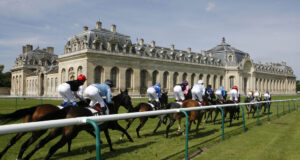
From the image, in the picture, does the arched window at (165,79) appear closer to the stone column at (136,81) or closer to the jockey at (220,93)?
the stone column at (136,81)

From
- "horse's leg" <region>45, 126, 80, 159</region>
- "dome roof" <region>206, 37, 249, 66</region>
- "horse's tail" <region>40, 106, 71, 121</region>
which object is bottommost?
"horse's leg" <region>45, 126, 80, 159</region>

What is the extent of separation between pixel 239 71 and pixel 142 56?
1384 inches

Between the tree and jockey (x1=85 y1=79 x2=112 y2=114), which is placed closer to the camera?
jockey (x1=85 y1=79 x2=112 y2=114)

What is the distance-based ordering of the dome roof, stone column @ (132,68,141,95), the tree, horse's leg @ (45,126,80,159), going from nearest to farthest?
horse's leg @ (45,126,80,159) < stone column @ (132,68,141,95) < the dome roof < the tree

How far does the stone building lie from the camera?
43.7 meters

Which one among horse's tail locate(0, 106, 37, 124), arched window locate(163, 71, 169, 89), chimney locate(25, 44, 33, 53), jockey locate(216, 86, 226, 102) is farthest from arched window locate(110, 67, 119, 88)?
chimney locate(25, 44, 33, 53)

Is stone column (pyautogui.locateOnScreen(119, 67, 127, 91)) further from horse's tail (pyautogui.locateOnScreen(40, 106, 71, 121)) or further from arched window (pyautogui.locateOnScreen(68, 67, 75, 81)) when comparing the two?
horse's tail (pyautogui.locateOnScreen(40, 106, 71, 121))

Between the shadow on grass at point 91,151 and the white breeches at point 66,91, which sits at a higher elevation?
the white breeches at point 66,91

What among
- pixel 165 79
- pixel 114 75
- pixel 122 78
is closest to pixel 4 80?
pixel 114 75

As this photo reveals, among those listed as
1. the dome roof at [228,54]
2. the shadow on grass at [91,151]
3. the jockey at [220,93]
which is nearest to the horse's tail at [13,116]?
the shadow on grass at [91,151]

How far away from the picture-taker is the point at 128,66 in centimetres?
4744

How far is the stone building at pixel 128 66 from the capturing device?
43.7m

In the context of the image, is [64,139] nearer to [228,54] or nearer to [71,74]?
[71,74]

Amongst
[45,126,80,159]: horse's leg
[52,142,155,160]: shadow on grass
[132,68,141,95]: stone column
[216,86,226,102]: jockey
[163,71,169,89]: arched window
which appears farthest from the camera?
[163,71,169,89]: arched window
